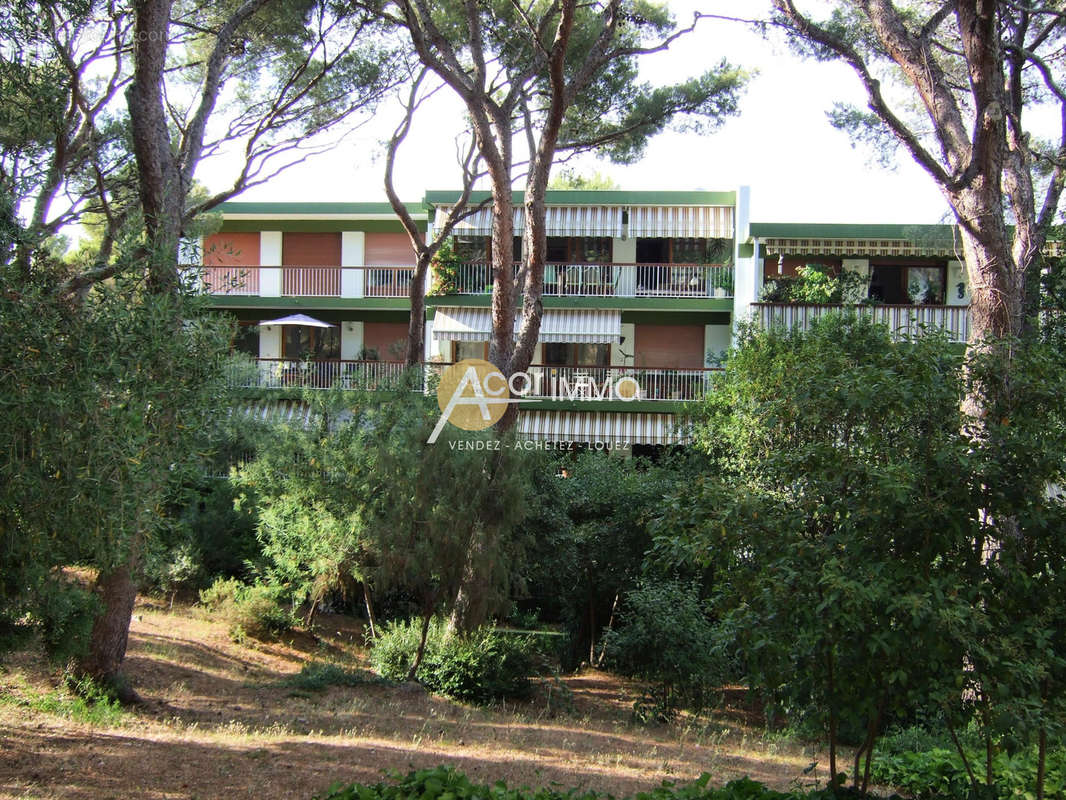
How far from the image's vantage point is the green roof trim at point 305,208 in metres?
25.5

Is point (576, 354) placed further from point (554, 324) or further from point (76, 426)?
point (76, 426)

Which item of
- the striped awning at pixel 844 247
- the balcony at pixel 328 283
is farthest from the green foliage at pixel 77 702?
the striped awning at pixel 844 247

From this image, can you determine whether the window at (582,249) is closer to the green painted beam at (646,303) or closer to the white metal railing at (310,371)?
the green painted beam at (646,303)

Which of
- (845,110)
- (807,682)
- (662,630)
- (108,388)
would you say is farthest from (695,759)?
(845,110)

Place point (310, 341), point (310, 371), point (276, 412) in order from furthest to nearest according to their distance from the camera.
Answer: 1. point (310, 341)
2. point (310, 371)
3. point (276, 412)

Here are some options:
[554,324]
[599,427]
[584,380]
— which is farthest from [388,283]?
[599,427]

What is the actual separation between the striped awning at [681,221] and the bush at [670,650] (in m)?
12.7

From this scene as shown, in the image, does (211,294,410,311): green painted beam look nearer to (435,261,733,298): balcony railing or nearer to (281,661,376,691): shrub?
(435,261,733,298): balcony railing

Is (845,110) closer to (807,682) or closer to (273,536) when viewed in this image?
(273,536)

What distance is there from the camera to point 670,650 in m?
11.6

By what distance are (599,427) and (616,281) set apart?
4174 mm

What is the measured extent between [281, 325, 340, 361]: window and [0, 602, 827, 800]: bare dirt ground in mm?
13439

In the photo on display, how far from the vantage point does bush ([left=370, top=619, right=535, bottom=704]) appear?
11.0m

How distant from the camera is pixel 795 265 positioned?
76.1ft
